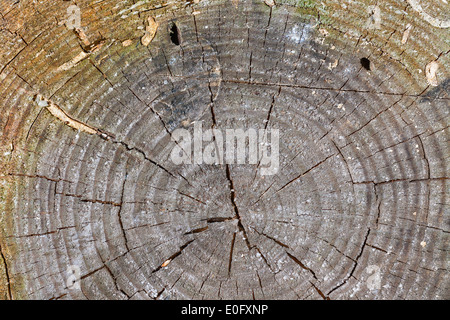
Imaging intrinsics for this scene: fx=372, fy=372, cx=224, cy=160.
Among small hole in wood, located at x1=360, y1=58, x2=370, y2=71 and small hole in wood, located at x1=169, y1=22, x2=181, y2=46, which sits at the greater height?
small hole in wood, located at x1=169, y1=22, x2=181, y2=46

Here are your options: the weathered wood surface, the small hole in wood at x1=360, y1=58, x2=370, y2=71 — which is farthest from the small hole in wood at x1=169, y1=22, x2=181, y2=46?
the small hole in wood at x1=360, y1=58, x2=370, y2=71

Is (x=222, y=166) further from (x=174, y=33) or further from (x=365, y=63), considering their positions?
(x=365, y=63)

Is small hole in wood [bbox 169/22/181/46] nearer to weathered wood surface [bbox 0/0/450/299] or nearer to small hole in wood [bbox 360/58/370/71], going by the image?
weathered wood surface [bbox 0/0/450/299]

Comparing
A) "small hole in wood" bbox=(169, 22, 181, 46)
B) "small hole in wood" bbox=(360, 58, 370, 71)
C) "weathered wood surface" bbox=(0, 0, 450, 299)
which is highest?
"small hole in wood" bbox=(169, 22, 181, 46)

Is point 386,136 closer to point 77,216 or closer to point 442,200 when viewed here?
point 442,200

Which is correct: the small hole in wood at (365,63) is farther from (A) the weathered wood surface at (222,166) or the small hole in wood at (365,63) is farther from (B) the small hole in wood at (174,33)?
(B) the small hole in wood at (174,33)

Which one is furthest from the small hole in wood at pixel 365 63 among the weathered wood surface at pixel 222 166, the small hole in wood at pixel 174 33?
the small hole in wood at pixel 174 33

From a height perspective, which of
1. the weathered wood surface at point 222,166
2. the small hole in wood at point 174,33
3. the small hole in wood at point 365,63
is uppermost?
the small hole in wood at point 174,33

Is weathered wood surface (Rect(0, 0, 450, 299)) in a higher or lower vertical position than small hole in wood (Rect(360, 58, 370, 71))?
lower

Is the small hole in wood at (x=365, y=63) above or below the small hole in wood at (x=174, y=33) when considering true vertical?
below
